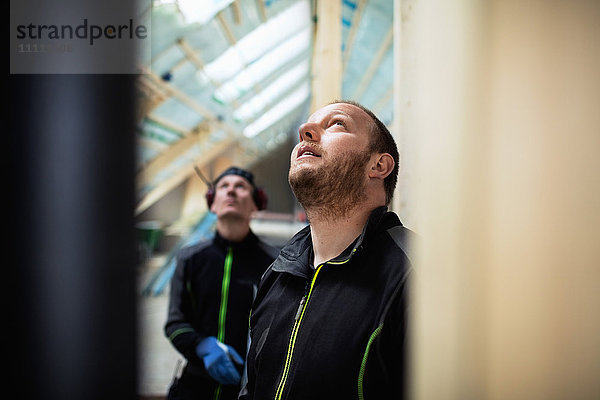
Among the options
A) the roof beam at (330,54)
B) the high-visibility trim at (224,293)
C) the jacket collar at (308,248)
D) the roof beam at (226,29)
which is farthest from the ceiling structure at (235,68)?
the jacket collar at (308,248)

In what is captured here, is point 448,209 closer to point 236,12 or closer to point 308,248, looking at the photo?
point 308,248

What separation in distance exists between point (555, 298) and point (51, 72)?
589 millimetres

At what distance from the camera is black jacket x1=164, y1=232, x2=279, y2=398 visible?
4.16 ft

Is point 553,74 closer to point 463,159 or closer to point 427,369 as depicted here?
point 463,159

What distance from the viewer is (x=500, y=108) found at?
292 mm

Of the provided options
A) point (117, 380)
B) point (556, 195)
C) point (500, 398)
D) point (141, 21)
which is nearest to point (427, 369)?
point (500, 398)

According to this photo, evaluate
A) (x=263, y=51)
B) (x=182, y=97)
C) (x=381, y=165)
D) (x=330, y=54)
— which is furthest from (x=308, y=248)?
(x=263, y=51)

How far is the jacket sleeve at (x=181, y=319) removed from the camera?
126 centimetres

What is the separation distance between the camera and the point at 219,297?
1323 mm

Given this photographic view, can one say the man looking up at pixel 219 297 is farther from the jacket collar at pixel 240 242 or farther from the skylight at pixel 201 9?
the skylight at pixel 201 9

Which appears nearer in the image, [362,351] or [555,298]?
[555,298]

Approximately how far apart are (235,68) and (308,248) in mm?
3842

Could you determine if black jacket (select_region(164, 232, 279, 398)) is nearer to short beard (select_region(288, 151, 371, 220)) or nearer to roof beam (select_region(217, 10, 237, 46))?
short beard (select_region(288, 151, 371, 220))

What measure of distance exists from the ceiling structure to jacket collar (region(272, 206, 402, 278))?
4.71 feet
